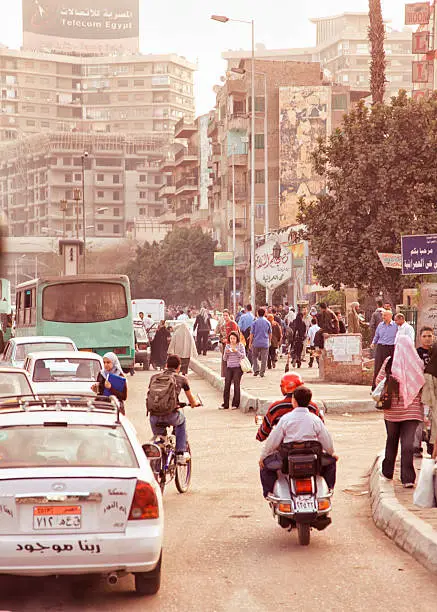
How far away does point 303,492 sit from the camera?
9.76 metres

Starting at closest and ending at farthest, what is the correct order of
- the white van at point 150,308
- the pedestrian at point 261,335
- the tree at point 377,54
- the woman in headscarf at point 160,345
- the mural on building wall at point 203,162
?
the pedestrian at point 261,335, the woman in headscarf at point 160,345, the tree at point 377,54, the white van at point 150,308, the mural on building wall at point 203,162

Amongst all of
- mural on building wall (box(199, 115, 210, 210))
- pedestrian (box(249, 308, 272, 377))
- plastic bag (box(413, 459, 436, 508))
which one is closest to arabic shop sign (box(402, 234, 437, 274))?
plastic bag (box(413, 459, 436, 508))

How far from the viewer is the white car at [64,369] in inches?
746

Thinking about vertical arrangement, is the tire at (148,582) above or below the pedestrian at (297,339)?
above

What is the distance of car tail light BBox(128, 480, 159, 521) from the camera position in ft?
25.3

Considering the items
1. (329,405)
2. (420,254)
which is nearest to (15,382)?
(420,254)

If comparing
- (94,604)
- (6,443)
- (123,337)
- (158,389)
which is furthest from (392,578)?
(123,337)

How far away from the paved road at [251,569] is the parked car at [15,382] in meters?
2.49

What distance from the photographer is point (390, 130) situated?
45500mm

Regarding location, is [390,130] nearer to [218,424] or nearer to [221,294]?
[218,424]

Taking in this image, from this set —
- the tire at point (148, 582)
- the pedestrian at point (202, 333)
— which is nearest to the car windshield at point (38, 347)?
the tire at point (148, 582)

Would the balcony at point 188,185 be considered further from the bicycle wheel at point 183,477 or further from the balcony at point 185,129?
the bicycle wheel at point 183,477

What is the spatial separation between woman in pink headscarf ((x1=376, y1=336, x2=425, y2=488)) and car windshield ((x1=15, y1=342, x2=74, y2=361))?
12.5 meters

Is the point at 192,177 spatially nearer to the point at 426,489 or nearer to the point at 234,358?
the point at 234,358
